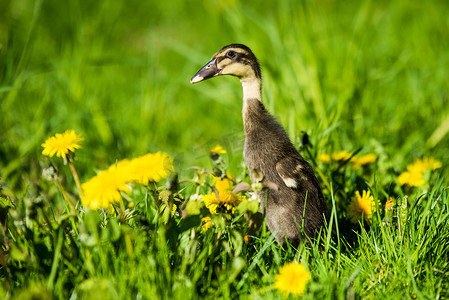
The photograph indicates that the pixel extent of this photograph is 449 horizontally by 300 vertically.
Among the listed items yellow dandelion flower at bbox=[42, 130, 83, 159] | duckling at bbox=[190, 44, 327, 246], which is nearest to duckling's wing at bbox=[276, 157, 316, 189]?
duckling at bbox=[190, 44, 327, 246]

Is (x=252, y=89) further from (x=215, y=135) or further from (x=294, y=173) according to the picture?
(x=215, y=135)

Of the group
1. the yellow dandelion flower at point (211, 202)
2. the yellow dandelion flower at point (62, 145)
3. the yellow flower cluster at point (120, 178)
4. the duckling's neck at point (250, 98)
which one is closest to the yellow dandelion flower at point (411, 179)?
the duckling's neck at point (250, 98)

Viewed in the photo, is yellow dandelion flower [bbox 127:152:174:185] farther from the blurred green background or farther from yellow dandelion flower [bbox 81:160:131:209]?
the blurred green background

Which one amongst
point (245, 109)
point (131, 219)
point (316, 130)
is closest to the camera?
point (131, 219)

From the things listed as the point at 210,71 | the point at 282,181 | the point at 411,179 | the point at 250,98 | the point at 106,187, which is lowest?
the point at 411,179

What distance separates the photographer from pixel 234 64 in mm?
2604

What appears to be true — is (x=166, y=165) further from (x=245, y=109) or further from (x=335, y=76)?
(x=335, y=76)

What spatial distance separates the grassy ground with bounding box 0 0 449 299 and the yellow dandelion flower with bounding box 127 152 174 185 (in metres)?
0.16

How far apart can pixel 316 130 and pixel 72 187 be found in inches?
68.2

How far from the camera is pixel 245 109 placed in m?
2.59

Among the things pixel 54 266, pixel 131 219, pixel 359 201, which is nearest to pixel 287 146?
pixel 359 201

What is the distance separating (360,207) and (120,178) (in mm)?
1221

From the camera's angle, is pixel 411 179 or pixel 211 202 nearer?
pixel 211 202

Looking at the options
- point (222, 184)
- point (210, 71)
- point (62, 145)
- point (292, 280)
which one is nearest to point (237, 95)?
point (210, 71)
